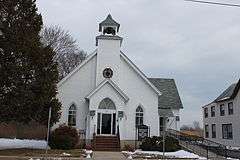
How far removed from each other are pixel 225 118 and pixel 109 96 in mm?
17483

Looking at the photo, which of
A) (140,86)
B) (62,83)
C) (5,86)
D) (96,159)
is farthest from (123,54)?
(96,159)

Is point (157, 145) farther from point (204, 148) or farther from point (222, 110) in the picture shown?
point (222, 110)

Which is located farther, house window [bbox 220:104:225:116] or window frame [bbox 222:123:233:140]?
house window [bbox 220:104:225:116]

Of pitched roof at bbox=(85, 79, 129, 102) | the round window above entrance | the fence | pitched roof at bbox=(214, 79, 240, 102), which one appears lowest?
the fence

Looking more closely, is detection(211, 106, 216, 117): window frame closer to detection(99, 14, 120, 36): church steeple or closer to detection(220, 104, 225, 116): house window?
detection(220, 104, 225, 116): house window

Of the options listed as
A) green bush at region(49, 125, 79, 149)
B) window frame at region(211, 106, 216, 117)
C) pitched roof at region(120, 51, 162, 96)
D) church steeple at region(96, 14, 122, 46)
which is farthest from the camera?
window frame at region(211, 106, 216, 117)

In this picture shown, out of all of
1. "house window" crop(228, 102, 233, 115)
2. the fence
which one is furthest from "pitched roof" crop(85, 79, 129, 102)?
"house window" crop(228, 102, 233, 115)

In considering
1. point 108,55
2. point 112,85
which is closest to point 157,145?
point 112,85

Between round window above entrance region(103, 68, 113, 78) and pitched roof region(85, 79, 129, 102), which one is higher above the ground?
round window above entrance region(103, 68, 113, 78)

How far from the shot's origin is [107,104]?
35.8 m

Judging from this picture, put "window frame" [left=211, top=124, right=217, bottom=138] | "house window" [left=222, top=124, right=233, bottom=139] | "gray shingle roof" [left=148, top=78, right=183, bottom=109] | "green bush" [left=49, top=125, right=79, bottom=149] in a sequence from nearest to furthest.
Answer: "green bush" [left=49, top=125, right=79, bottom=149] < "gray shingle roof" [left=148, top=78, right=183, bottom=109] < "house window" [left=222, top=124, right=233, bottom=139] < "window frame" [left=211, top=124, right=217, bottom=138]

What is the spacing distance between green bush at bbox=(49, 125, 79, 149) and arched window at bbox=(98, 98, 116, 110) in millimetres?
4586

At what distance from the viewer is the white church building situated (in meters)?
35.5

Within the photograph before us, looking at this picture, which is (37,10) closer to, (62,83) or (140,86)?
(62,83)
